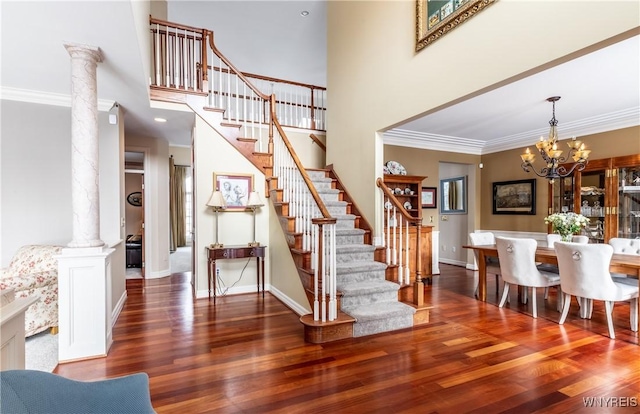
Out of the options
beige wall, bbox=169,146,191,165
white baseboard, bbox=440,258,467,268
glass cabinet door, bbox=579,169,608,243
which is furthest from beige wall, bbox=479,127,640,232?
beige wall, bbox=169,146,191,165

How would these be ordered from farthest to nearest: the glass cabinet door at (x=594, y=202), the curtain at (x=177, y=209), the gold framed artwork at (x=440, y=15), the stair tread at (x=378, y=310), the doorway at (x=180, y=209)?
the curtain at (x=177, y=209) → the doorway at (x=180, y=209) → the glass cabinet door at (x=594, y=202) → the stair tread at (x=378, y=310) → the gold framed artwork at (x=440, y=15)

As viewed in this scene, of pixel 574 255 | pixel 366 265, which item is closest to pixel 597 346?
pixel 574 255

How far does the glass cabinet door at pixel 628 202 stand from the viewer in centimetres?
470

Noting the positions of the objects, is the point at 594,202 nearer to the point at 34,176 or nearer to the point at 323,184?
→ the point at 323,184

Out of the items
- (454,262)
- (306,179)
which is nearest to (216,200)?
(306,179)

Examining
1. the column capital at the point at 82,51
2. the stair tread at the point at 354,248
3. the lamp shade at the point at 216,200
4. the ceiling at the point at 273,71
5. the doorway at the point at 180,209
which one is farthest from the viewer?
the doorway at the point at 180,209

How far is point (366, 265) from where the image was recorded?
12.9 feet

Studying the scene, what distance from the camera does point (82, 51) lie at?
8.84 ft

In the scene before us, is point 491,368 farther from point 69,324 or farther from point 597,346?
point 69,324

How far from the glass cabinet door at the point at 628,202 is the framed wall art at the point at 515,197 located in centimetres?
128

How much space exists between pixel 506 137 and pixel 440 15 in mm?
→ 4146

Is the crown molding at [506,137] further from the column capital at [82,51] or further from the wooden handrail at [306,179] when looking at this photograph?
the column capital at [82,51]

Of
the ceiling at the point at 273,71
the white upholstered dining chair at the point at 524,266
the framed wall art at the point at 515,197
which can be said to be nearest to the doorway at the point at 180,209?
the ceiling at the point at 273,71

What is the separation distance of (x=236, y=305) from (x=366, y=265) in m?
1.87
